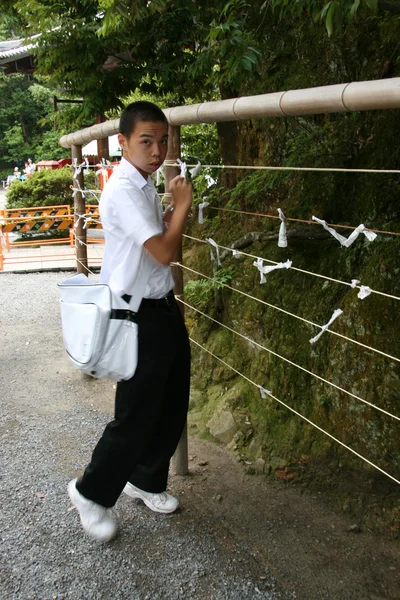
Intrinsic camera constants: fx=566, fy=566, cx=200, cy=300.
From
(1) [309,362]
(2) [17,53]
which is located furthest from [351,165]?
(2) [17,53]

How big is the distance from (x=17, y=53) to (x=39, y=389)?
18.4 meters

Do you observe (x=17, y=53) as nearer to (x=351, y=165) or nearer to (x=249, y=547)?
(x=351, y=165)

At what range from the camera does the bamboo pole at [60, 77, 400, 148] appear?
74.2 inches

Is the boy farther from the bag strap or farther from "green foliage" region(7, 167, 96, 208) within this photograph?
"green foliage" region(7, 167, 96, 208)

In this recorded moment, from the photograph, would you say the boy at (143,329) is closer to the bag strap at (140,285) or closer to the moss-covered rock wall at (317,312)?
the bag strap at (140,285)

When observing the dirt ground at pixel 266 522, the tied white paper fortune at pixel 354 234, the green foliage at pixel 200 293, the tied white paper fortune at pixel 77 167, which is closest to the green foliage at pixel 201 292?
the green foliage at pixel 200 293

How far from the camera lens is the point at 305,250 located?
12.7 feet

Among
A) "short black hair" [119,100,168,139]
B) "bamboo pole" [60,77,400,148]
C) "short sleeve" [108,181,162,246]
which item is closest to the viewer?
"bamboo pole" [60,77,400,148]

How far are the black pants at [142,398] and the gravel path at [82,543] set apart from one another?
1.07ft

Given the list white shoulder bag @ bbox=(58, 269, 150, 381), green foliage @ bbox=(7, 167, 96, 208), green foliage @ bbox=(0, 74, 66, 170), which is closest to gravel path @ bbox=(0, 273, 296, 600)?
white shoulder bag @ bbox=(58, 269, 150, 381)

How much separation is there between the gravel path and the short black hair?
207 cm

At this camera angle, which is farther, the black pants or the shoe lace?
the shoe lace

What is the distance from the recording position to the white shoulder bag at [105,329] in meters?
2.61

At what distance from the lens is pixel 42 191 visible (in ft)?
56.2
